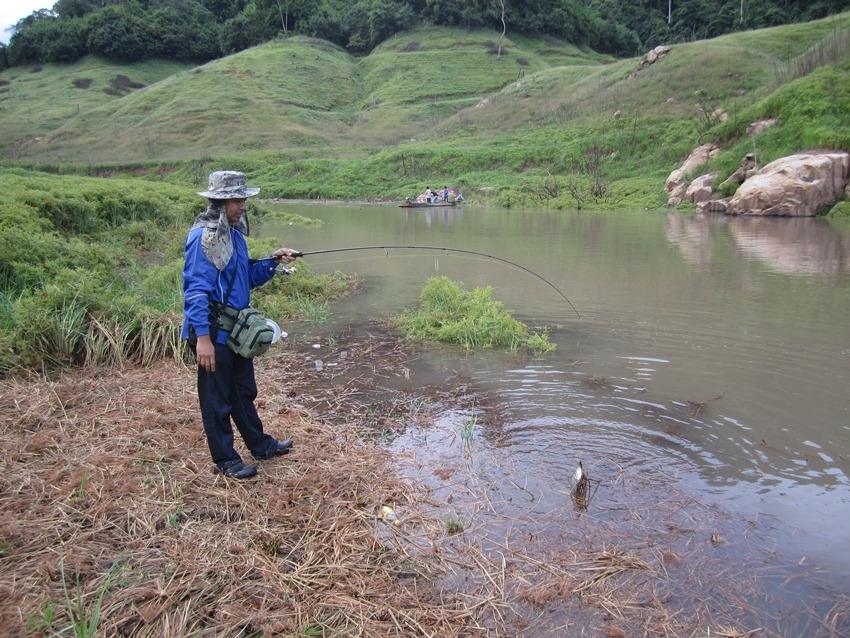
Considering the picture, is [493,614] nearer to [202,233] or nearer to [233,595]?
[233,595]

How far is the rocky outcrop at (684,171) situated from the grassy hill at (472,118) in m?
0.63

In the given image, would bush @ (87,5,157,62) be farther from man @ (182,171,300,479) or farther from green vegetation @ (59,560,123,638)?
green vegetation @ (59,560,123,638)

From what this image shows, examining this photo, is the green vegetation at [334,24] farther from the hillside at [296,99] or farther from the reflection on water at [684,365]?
the reflection on water at [684,365]

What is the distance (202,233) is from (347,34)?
298ft

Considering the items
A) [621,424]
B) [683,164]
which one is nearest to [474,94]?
[683,164]

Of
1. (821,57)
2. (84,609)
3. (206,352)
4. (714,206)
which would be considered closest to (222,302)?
(206,352)

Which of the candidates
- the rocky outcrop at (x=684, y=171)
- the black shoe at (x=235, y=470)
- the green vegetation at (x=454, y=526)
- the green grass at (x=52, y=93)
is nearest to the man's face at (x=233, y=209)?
the black shoe at (x=235, y=470)

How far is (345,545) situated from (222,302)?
5.28 feet

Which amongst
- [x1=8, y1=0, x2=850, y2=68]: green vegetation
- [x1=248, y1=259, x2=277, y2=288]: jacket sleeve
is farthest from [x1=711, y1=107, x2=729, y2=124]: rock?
[x1=8, y1=0, x2=850, y2=68]: green vegetation

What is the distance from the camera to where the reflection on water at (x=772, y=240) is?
1206 cm

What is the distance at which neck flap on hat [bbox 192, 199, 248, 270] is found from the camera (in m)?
3.59

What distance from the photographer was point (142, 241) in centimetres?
1302

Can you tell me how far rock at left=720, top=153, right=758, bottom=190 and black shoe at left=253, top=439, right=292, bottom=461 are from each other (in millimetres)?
22695

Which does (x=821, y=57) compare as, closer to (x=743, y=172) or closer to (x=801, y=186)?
(x=743, y=172)
